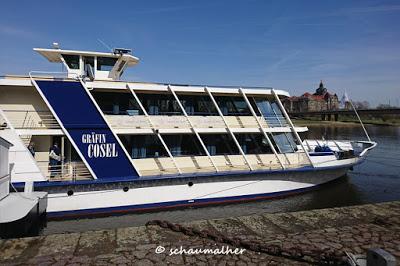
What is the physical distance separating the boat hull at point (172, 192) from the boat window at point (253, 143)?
1.37 m

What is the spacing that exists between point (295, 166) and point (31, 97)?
35.5 feet

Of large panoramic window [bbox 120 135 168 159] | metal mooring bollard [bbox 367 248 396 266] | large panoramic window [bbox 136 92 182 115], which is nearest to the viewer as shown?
metal mooring bollard [bbox 367 248 396 266]

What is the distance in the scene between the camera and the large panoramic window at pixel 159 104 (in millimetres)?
12641

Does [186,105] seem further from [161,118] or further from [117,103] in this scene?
[117,103]

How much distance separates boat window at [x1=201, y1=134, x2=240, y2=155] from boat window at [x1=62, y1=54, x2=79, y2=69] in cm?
605

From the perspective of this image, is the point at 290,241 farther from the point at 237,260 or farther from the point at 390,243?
the point at 390,243

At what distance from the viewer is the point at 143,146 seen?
12.6m

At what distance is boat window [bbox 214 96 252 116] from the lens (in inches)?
542

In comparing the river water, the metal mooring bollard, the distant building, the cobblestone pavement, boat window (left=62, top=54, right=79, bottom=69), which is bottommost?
the river water

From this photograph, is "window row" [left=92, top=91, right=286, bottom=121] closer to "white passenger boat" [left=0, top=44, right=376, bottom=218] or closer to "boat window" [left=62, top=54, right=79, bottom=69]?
"white passenger boat" [left=0, top=44, right=376, bottom=218]

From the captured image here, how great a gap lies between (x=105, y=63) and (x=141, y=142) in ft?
13.0

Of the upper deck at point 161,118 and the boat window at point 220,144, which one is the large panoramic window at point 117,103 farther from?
the boat window at point 220,144

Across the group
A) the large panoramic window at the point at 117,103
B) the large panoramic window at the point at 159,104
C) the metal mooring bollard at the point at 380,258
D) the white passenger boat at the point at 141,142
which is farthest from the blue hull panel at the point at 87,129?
the metal mooring bollard at the point at 380,258

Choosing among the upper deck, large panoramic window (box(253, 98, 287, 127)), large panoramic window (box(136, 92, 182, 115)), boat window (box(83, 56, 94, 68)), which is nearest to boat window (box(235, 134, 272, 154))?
the upper deck
